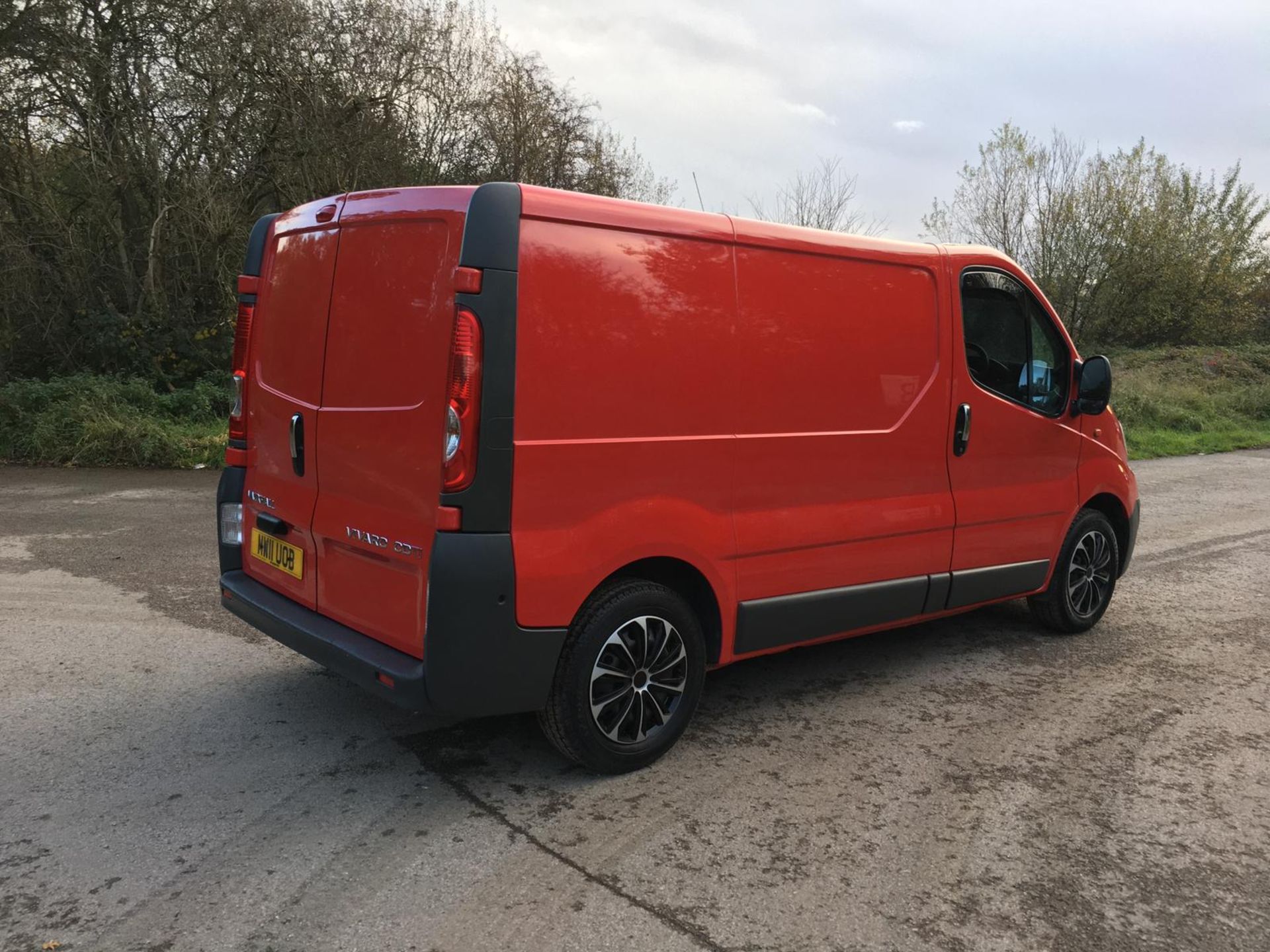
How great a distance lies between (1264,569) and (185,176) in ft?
42.8

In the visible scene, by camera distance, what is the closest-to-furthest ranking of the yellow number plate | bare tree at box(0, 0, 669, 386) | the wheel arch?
the wheel arch → the yellow number plate → bare tree at box(0, 0, 669, 386)

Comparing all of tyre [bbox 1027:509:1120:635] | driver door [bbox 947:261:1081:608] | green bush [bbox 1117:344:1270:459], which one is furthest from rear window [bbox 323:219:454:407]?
green bush [bbox 1117:344:1270:459]

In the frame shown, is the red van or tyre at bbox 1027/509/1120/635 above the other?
the red van

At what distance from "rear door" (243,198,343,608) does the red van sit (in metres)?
0.02

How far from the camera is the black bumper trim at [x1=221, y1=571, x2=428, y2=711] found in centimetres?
317

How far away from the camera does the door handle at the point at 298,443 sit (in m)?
3.70

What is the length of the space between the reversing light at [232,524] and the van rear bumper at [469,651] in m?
1.12

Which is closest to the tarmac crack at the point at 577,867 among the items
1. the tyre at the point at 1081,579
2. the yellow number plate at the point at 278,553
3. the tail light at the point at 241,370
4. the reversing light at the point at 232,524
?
the yellow number plate at the point at 278,553

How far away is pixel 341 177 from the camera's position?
13617 mm

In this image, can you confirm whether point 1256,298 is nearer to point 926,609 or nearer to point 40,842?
point 926,609

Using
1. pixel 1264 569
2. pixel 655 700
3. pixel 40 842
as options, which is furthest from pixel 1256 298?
pixel 40 842

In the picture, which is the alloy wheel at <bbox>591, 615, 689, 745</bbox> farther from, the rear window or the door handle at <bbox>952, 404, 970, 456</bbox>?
the door handle at <bbox>952, 404, 970, 456</bbox>

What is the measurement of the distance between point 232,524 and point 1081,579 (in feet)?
14.7

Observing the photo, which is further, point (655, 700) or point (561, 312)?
point (655, 700)
